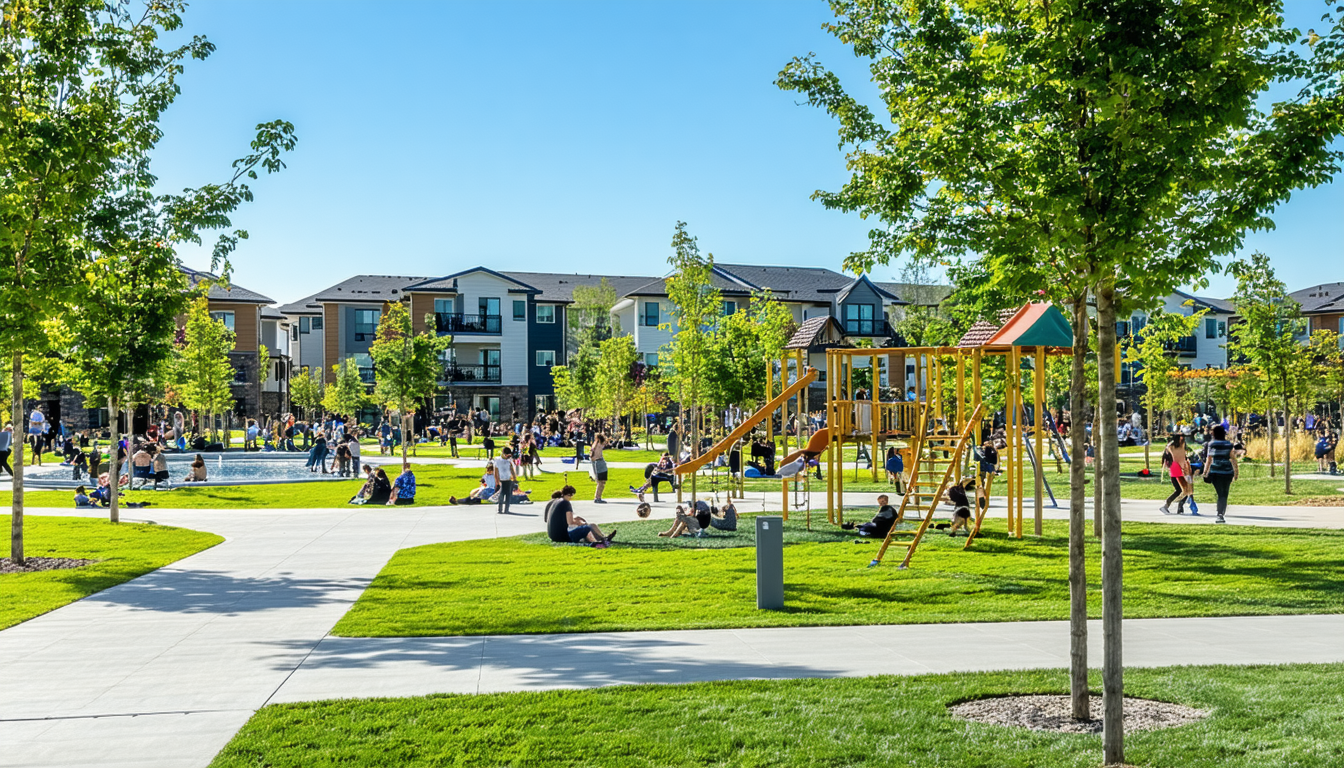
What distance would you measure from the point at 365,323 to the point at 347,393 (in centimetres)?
1209

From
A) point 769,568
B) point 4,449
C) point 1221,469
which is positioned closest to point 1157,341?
point 1221,469

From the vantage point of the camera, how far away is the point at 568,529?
1736 centimetres

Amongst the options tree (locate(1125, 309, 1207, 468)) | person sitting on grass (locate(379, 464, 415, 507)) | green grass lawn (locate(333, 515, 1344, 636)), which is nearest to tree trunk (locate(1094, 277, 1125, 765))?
green grass lawn (locate(333, 515, 1344, 636))

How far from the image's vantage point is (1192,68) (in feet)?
19.2

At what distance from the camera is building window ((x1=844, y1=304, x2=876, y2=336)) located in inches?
2899

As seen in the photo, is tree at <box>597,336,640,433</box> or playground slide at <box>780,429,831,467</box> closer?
playground slide at <box>780,429,831,467</box>

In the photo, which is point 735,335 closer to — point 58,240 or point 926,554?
point 926,554

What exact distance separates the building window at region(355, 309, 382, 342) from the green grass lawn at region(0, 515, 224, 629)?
172 ft

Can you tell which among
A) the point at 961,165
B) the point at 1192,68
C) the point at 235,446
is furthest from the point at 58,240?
the point at 235,446

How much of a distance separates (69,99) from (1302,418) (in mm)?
52011

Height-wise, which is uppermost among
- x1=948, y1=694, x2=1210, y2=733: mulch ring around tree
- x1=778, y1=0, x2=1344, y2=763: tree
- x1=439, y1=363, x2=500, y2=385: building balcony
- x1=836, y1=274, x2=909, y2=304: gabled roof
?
x1=836, y1=274, x2=909, y2=304: gabled roof

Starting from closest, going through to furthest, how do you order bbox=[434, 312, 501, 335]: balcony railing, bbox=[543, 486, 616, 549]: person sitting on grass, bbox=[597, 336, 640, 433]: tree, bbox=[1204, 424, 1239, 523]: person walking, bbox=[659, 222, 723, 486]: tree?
bbox=[543, 486, 616, 549]: person sitting on grass < bbox=[1204, 424, 1239, 523]: person walking < bbox=[659, 222, 723, 486]: tree < bbox=[597, 336, 640, 433]: tree < bbox=[434, 312, 501, 335]: balcony railing

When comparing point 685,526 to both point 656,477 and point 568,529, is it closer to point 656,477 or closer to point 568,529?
point 568,529

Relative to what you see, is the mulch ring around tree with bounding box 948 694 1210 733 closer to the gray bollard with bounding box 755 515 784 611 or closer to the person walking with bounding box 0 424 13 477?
→ the gray bollard with bounding box 755 515 784 611
